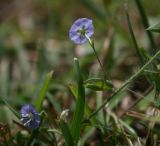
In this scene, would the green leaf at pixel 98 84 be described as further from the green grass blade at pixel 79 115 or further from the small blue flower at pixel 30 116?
the small blue flower at pixel 30 116

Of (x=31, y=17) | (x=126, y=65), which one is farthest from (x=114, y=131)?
(x=31, y=17)

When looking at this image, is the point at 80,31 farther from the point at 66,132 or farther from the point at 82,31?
the point at 66,132

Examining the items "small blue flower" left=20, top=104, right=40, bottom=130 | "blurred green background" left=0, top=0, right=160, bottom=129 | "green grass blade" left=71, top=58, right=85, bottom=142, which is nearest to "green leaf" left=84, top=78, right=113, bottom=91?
"green grass blade" left=71, top=58, right=85, bottom=142

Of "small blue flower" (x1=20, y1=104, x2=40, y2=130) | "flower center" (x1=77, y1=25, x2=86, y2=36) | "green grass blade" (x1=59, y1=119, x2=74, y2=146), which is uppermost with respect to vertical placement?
"flower center" (x1=77, y1=25, x2=86, y2=36)

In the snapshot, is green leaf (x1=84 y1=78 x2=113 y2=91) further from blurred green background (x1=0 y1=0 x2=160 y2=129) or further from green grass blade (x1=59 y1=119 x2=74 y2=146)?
blurred green background (x1=0 y1=0 x2=160 y2=129)

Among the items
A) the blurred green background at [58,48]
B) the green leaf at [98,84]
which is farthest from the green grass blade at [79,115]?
the blurred green background at [58,48]

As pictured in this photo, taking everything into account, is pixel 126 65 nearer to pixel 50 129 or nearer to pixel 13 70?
pixel 13 70
